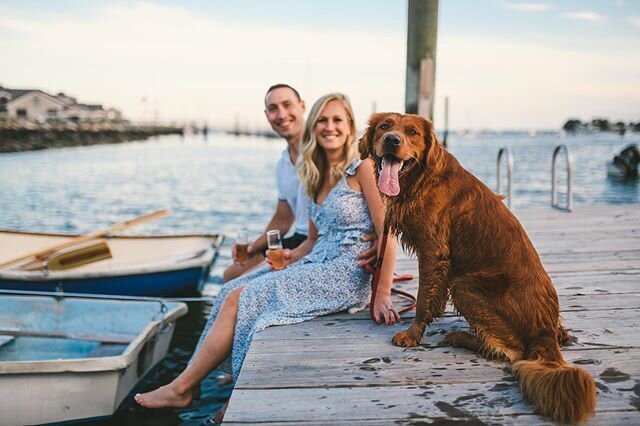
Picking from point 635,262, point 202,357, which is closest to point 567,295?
point 635,262

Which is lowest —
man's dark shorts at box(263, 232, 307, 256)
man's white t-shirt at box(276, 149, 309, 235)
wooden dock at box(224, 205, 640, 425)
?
wooden dock at box(224, 205, 640, 425)

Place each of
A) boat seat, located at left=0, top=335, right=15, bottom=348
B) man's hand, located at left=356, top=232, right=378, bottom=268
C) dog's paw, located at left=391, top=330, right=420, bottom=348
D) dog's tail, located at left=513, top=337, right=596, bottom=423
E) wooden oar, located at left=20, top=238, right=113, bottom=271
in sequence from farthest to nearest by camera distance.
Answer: wooden oar, located at left=20, top=238, right=113, bottom=271, boat seat, located at left=0, top=335, right=15, bottom=348, man's hand, located at left=356, top=232, right=378, bottom=268, dog's paw, located at left=391, top=330, right=420, bottom=348, dog's tail, located at left=513, top=337, right=596, bottom=423

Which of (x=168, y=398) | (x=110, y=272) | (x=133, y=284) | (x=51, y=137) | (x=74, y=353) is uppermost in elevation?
(x=51, y=137)

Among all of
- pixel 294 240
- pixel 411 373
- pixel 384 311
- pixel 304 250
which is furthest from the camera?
pixel 294 240

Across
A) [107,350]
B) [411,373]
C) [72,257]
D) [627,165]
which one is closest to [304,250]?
[411,373]

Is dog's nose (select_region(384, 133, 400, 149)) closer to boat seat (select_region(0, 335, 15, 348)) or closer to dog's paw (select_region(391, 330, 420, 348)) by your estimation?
dog's paw (select_region(391, 330, 420, 348))

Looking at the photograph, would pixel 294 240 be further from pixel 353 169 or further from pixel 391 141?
pixel 391 141

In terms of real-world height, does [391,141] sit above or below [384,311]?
above

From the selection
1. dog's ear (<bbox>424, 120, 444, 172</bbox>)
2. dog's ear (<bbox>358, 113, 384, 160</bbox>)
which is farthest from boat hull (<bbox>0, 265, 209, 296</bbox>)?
dog's ear (<bbox>424, 120, 444, 172</bbox>)

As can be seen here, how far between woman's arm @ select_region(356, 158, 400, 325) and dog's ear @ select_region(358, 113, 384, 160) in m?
0.16

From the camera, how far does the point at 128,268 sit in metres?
7.46

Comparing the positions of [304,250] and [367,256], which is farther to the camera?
[304,250]

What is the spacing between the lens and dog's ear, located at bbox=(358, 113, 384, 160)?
121 inches

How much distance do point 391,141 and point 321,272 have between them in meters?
Result: 1.12
